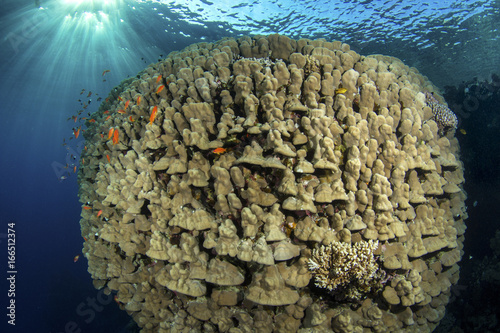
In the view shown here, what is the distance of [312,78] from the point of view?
3.61 m

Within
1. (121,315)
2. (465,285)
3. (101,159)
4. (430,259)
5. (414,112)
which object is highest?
(414,112)

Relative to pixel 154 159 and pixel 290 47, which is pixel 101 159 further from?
pixel 290 47

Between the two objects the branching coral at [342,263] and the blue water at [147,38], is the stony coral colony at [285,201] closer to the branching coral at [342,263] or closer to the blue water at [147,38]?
the branching coral at [342,263]

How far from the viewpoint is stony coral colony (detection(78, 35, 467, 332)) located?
3.04 metres

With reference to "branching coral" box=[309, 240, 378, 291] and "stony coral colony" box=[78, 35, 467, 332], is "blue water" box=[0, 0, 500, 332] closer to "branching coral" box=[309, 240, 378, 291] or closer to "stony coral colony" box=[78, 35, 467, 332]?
"stony coral colony" box=[78, 35, 467, 332]

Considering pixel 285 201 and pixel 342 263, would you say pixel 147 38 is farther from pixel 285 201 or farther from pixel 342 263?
pixel 342 263

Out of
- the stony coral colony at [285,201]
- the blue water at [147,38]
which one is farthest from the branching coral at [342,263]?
the blue water at [147,38]

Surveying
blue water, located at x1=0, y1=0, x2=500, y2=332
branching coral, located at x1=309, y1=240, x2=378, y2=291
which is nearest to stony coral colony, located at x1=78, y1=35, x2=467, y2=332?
branching coral, located at x1=309, y1=240, x2=378, y2=291

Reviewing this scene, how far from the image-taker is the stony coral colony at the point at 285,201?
304 centimetres

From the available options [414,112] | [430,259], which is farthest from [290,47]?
[430,259]

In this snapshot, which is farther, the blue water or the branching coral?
the blue water

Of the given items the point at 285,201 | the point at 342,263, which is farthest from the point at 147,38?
the point at 342,263

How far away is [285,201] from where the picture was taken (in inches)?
116

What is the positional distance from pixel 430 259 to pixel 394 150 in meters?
2.09
